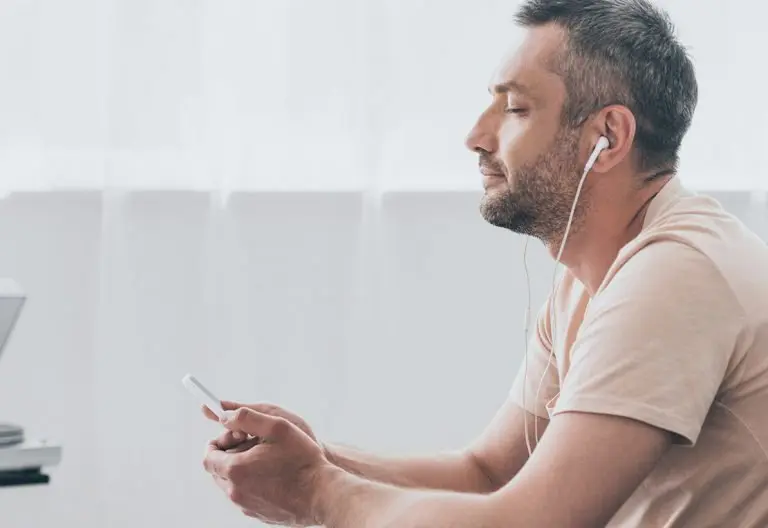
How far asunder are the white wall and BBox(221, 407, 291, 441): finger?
934mm

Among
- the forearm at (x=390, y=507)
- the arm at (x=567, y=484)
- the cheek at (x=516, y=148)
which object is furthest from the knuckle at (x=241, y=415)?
the cheek at (x=516, y=148)

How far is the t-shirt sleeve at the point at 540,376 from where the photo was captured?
154 centimetres

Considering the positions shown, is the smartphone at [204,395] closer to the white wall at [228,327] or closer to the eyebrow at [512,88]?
the eyebrow at [512,88]

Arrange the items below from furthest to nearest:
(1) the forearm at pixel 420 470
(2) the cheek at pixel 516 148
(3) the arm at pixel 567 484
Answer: (1) the forearm at pixel 420 470
(2) the cheek at pixel 516 148
(3) the arm at pixel 567 484

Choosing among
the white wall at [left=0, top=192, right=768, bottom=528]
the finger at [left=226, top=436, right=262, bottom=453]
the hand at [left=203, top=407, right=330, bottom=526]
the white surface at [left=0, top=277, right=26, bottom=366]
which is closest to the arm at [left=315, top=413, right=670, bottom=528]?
the hand at [left=203, top=407, right=330, bottom=526]

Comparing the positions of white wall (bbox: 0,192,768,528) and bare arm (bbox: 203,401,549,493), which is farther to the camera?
white wall (bbox: 0,192,768,528)

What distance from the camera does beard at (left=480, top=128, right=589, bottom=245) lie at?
133 centimetres

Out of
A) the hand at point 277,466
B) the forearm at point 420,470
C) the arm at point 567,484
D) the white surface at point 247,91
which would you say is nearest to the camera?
the arm at point 567,484

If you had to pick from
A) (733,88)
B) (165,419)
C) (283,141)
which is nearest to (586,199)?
(283,141)

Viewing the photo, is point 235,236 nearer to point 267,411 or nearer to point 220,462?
point 267,411

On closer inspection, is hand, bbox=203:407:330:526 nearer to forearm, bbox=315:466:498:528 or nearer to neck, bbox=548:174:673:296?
forearm, bbox=315:466:498:528

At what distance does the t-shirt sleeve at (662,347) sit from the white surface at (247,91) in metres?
1.05

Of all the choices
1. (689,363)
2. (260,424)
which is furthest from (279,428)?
(689,363)

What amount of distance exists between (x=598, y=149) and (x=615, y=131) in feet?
0.10
